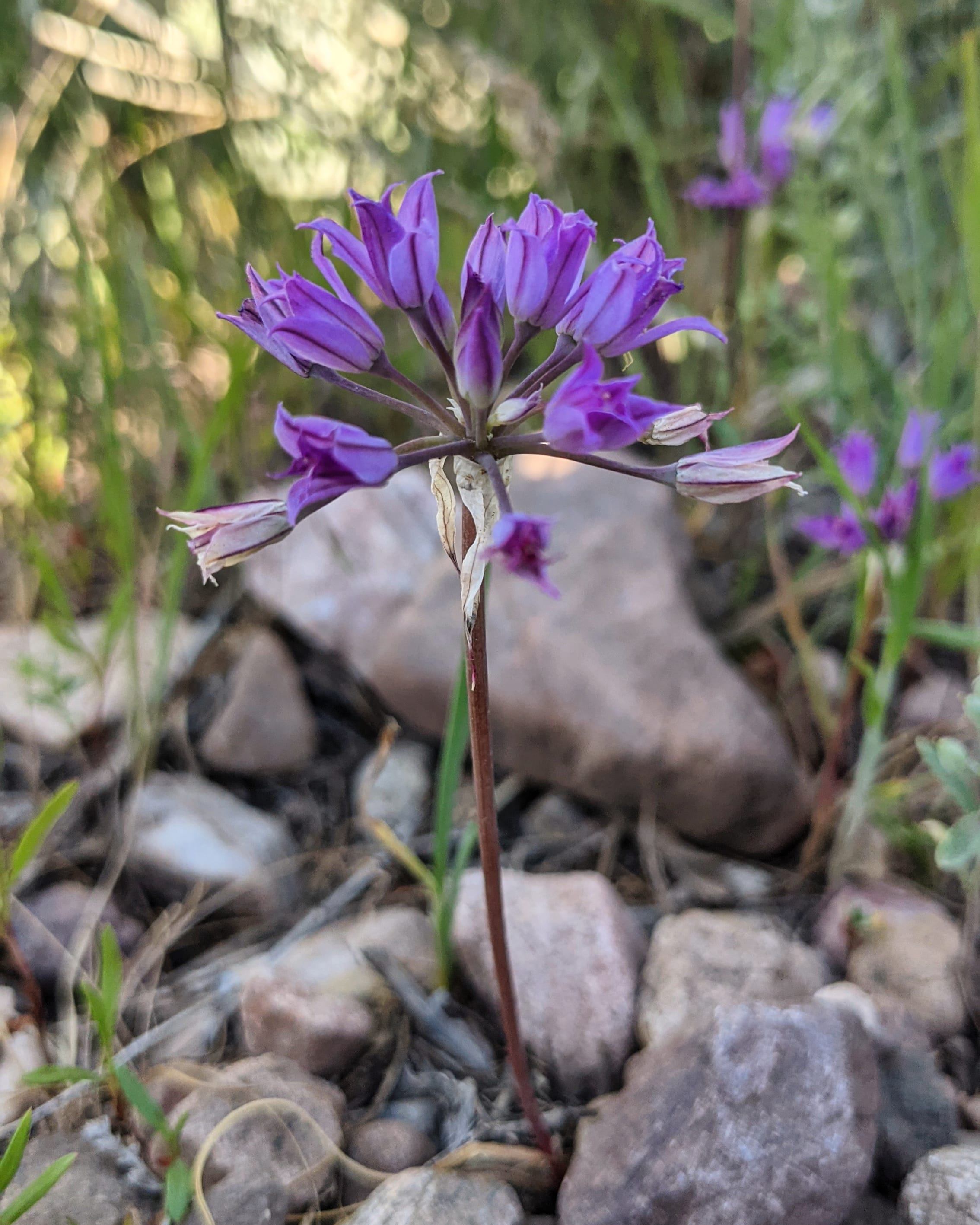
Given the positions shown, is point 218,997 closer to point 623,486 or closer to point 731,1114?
point 731,1114

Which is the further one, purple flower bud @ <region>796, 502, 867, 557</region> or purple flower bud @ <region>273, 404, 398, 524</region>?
purple flower bud @ <region>796, 502, 867, 557</region>

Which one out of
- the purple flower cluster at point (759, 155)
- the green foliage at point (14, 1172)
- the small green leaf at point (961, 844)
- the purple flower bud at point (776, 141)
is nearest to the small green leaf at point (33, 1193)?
the green foliage at point (14, 1172)

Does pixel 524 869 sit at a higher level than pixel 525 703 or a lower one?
lower

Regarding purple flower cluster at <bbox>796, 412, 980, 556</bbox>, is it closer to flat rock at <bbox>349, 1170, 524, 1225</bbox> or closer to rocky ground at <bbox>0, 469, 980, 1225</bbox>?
rocky ground at <bbox>0, 469, 980, 1225</bbox>

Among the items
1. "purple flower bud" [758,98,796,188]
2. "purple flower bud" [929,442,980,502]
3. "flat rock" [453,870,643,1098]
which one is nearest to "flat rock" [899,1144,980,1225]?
"flat rock" [453,870,643,1098]

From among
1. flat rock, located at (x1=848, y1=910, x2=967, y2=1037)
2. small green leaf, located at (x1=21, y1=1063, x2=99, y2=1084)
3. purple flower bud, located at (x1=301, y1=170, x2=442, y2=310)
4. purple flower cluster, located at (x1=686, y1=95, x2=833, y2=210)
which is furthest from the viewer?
purple flower cluster, located at (x1=686, y1=95, x2=833, y2=210)

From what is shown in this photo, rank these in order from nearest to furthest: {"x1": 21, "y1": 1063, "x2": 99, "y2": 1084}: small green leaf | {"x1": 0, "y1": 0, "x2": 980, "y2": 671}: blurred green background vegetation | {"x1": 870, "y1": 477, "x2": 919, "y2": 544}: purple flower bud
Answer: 1. {"x1": 21, "y1": 1063, "x2": 99, "y2": 1084}: small green leaf
2. {"x1": 870, "y1": 477, "x2": 919, "y2": 544}: purple flower bud
3. {"x1": 0, "y1": 0, "x2": 980, "y2": 671}: blurred green background vegetation

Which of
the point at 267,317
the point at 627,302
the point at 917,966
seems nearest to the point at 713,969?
the point at 917,966

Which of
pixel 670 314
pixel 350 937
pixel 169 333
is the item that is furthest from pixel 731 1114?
pixel 169 333
